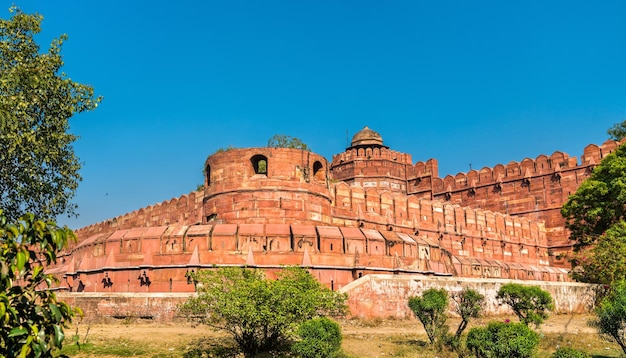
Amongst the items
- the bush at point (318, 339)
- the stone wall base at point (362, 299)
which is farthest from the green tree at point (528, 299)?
the bush at point (318, 339)

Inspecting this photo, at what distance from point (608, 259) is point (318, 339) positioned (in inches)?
759

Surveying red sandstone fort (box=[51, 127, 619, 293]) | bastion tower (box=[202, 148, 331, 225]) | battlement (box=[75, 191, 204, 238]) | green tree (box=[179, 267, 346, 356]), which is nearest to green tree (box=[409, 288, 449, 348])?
green tree (box=[179, 267, 346, 356])

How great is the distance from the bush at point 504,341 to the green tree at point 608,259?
53.3 ft

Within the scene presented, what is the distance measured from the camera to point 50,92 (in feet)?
62.5

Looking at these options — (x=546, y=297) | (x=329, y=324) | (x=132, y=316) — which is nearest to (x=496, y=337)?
(x=329, y=324)

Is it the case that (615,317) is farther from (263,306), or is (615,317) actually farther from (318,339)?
(263,306)

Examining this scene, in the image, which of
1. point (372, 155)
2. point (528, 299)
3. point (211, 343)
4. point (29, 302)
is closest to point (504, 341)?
point (528, 299)

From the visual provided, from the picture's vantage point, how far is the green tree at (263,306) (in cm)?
1273

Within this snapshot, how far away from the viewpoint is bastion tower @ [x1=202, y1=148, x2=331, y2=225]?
23406 mm

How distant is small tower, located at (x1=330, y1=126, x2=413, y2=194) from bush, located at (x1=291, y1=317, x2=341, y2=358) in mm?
31928

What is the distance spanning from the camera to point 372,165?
147 feet

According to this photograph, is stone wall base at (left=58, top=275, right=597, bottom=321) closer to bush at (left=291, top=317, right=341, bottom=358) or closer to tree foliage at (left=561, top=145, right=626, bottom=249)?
bush at (left=291, top=317, right=341, bottom=358)

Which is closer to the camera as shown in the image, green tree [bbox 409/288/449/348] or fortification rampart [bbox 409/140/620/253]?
green tree [bbox 409/288/449/348]

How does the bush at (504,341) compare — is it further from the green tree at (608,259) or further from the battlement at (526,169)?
the battlement at (526,169)
